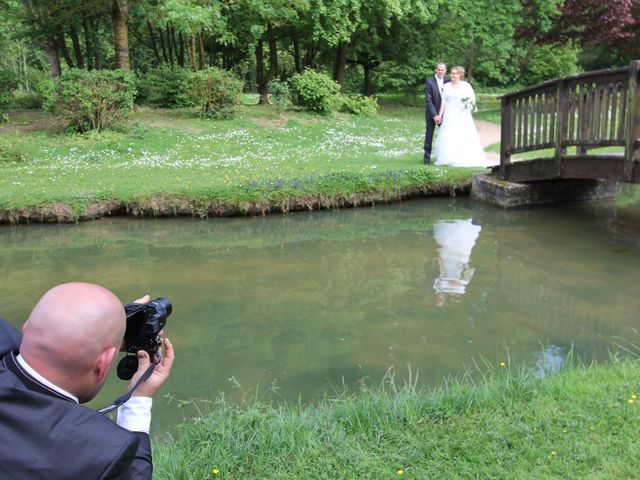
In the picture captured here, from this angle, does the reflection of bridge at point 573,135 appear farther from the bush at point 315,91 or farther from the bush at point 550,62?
the bush at point 550,62

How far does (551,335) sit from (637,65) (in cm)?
431

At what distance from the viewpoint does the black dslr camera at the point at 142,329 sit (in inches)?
84.4

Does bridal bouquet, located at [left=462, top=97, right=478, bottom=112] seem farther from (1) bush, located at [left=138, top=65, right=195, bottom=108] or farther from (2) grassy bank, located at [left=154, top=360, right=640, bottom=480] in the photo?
Result: (1) bush, located at [left=138, top=65, right=195, bottom=108]

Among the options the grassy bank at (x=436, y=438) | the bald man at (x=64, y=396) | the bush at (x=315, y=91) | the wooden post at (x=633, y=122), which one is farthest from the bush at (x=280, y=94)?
the bald man at (x=64, y=396)

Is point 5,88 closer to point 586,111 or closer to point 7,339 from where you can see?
point 586,111

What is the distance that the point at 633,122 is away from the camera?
801 cm

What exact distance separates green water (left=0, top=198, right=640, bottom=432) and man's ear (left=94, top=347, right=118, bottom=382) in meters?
2.53

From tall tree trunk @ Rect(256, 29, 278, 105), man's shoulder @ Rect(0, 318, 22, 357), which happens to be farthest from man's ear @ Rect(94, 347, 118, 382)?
tall tree trunk @ Rect(256, 29, 278, 105)

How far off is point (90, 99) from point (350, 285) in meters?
11.0

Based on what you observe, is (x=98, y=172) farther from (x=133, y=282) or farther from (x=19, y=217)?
(x=133, y=282)

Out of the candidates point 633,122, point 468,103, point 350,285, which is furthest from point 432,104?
point 350,285

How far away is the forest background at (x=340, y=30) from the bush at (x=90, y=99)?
2188mm

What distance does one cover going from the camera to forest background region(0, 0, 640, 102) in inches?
711

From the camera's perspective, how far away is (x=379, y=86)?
29.2 m
